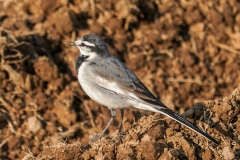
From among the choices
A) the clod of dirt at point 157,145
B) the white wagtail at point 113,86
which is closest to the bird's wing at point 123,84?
the white wagtail at point 113,86

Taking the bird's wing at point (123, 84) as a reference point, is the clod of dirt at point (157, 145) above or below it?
below

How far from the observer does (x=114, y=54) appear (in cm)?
1120

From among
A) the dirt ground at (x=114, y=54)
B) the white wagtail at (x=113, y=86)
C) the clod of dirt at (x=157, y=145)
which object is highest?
the white wagtail at (x=113, y=86)

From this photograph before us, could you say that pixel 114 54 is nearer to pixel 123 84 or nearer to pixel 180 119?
pixel 123 84

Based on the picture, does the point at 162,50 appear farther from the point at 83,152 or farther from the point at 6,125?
the point at 83,152

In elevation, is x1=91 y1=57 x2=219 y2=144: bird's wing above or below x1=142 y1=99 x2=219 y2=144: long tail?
above

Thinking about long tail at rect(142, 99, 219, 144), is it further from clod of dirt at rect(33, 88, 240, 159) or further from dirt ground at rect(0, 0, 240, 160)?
dirt ground at rect(0, 0, 240, 160)

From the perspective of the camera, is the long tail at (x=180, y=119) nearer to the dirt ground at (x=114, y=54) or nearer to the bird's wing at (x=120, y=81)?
the bird's wing at (x=120, y=81)

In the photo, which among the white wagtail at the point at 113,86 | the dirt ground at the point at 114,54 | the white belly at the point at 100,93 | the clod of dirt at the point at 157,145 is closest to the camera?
the clod of dirt at the point at 157,145

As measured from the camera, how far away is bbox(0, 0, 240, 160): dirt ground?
9.71m

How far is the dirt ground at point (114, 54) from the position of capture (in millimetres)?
9711

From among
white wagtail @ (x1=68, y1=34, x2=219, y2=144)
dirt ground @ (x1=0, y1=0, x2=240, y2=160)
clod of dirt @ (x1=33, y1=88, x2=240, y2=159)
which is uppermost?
white wagtail @ (x1=68, y1=34, x2=219, y2=144)

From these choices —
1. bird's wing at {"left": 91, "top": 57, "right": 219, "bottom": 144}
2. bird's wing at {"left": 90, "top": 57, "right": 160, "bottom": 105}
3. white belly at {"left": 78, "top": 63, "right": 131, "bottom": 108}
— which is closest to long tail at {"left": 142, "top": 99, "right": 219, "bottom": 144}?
bird's wing at {"left": 91, "top": 57, "right": 219, "bottom": 144}

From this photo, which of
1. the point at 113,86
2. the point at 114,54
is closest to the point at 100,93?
the point at 113,86
